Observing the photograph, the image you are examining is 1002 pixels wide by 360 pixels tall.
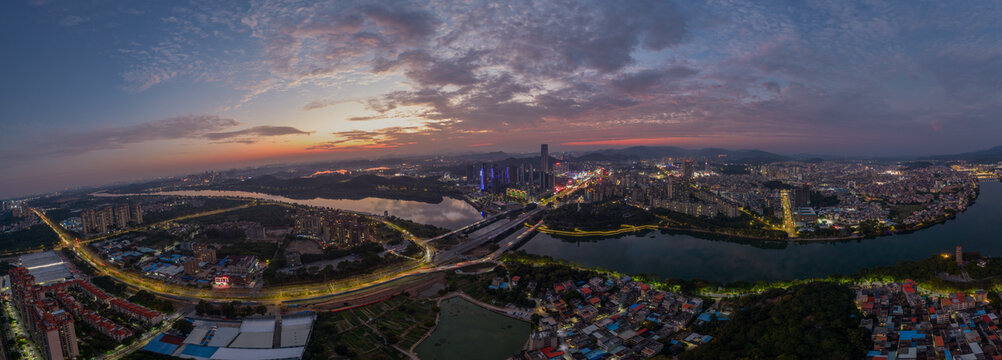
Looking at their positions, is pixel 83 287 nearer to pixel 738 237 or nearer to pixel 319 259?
pixel 319 259

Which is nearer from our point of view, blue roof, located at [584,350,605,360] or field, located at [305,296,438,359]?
blue roof, located at [584,350,605,360]

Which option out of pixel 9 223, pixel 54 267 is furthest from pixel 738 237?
pixel 9 223

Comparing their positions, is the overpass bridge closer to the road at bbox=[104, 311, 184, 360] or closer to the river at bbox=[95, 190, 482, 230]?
the river at bbox=[95, 190, 482, 230]

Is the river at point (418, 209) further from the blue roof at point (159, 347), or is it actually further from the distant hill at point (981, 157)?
the distant hill at point (981, 157)

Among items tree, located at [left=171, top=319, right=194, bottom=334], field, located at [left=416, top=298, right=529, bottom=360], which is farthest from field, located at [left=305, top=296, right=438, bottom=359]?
tree, located at [left=171, top=319, right=194, bottom=334]

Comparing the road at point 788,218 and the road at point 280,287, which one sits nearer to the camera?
the road at point 280,287

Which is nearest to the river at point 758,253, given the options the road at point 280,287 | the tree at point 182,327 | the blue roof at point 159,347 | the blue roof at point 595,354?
the road at point 280,287
